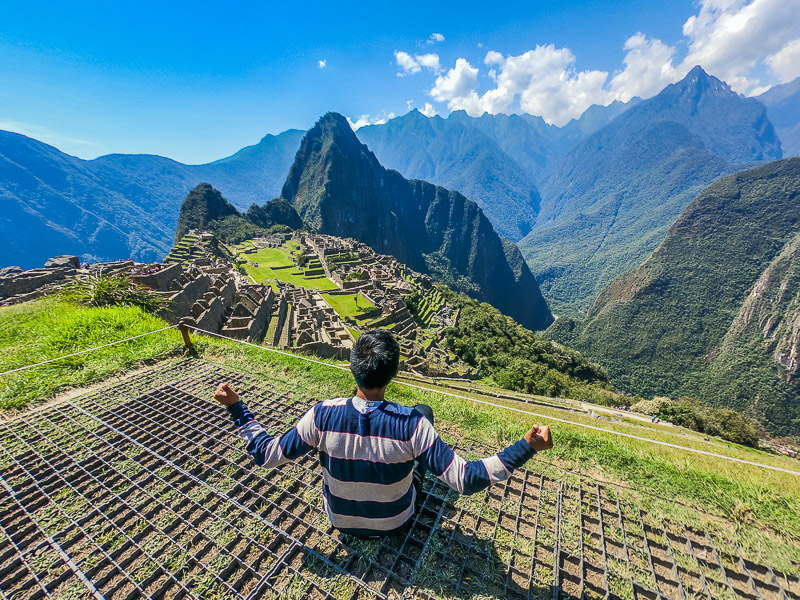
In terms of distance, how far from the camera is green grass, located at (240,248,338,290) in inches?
1578

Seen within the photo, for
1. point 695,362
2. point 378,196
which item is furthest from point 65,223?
point 695,362

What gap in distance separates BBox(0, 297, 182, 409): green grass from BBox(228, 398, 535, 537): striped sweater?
5.03 m

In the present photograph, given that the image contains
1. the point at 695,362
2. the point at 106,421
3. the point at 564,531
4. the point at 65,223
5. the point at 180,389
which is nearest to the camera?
the point at 564,531

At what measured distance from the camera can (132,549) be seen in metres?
2.70

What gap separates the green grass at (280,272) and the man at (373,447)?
34.3 m

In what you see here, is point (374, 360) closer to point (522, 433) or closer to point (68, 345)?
point (522, 433)

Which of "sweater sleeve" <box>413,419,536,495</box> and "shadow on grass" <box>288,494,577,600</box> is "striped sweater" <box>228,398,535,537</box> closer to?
"sweater sleeve" <box>413,419,536,495</box>

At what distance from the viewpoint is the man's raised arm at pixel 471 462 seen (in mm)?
1837

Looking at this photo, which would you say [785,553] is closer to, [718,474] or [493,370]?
[718,474]

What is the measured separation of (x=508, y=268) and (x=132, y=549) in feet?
560

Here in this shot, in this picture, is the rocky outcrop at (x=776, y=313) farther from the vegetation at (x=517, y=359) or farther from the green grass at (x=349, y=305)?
the green grass at (x=349, y=305)

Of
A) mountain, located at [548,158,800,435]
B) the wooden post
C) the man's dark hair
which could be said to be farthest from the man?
mountain, located at [548,158,800,435]

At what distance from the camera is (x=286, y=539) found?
2.76m

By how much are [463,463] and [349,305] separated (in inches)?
1212
